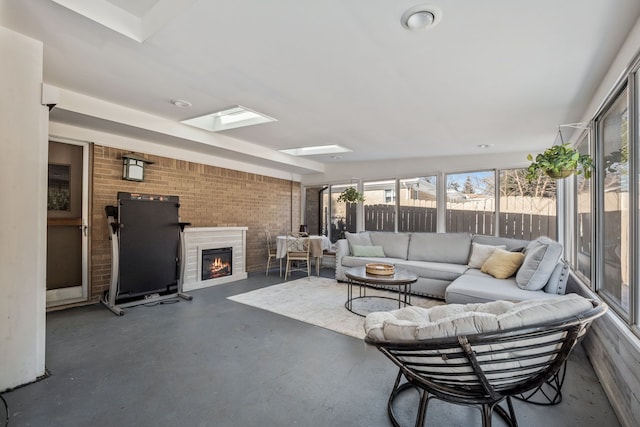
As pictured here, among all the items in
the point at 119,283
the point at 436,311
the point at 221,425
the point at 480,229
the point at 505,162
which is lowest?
the point at 221,425

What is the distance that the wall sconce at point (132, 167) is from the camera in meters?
3.98

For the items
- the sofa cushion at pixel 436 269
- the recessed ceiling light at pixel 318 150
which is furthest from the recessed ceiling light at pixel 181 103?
the sofa cushion at pixel 436 269

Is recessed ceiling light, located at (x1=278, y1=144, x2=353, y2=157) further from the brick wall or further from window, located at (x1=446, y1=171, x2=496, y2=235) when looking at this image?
window, located at (x1=446, y1=171, x2=496, y2=235)

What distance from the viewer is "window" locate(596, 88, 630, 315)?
6.26ft

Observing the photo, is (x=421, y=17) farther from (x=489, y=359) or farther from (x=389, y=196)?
(x=389, y=196)

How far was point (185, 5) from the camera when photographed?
166cm

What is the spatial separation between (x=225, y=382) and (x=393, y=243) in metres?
3.87

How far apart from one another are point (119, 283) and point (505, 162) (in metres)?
6.26

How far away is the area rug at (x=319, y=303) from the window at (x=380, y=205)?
2003mm

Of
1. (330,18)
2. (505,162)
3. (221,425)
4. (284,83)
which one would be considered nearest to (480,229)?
(505,162)

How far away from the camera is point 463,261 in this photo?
4578 millimetres

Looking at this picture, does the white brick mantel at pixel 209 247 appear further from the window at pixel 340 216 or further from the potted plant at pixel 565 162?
the potted plant at pixel 565 162

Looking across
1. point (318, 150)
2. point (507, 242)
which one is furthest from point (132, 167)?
point (507, 242)

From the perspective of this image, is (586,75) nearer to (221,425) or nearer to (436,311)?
(436,311)
